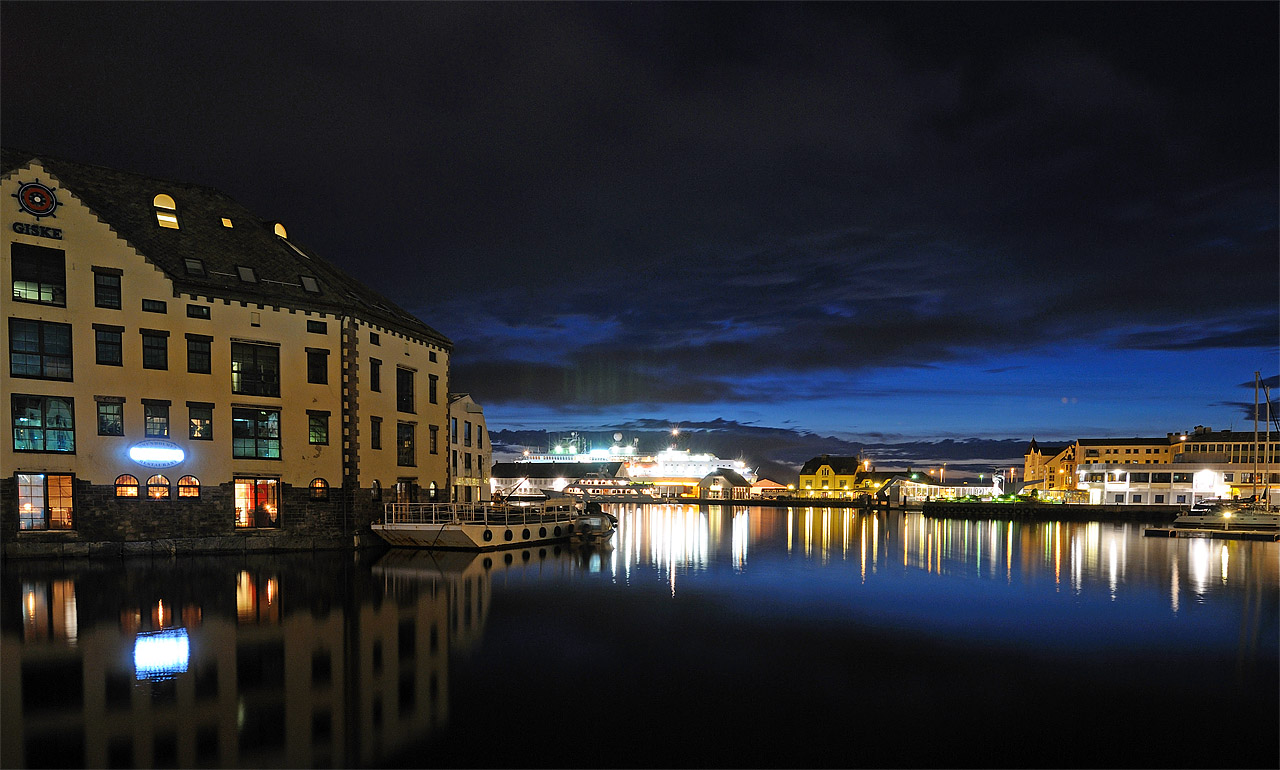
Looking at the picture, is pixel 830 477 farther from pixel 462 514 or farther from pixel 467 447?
pixel 462 514

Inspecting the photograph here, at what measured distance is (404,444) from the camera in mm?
36906

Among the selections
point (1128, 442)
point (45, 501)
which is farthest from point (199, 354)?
point (1128, 442)

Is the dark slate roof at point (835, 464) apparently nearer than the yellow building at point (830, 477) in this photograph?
No

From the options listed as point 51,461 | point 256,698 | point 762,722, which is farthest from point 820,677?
point 51,461

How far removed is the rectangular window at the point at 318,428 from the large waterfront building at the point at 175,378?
7 centimetres

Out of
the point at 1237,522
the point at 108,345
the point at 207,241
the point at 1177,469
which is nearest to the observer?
the point at 108,345

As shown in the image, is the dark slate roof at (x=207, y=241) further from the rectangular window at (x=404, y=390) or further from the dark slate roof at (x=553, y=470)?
the dark slate roof at (x=553, y=470)

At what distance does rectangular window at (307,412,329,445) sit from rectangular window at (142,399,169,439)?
5490 mm

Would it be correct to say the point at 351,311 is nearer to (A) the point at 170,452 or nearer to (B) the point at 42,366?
(A) the point at 170,452

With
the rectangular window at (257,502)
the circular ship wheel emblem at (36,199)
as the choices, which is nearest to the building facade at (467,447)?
the rectangular window at (257,502)

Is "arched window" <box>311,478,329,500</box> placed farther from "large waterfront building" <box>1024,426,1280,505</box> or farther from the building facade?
"large waterfront building" <box>1024,426,1280,505</box>

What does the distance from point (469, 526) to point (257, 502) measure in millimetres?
9433

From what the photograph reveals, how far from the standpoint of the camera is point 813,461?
493ft

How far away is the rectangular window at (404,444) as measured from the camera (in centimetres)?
3641
